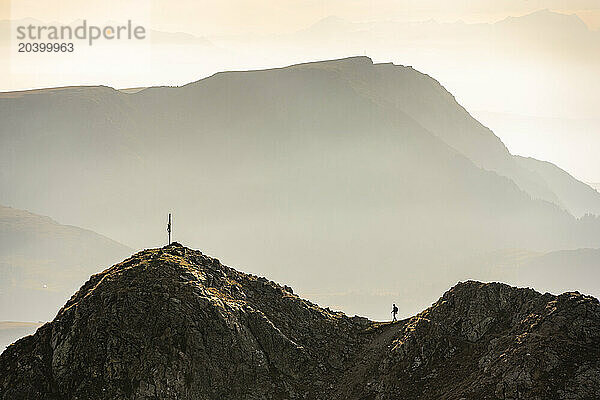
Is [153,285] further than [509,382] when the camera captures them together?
Yes

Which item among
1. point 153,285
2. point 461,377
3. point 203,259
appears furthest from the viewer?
point 203,259

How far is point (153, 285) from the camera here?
89.8 metres

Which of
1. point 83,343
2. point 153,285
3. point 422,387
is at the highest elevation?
point 153,285

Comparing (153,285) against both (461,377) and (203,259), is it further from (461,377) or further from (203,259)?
(461,377)

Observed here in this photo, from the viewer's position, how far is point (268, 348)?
91.2m

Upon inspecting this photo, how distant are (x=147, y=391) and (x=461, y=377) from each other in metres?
31.5

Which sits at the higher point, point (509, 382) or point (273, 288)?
point (273, 288)

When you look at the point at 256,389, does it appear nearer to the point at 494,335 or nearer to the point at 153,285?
the point at 153,285

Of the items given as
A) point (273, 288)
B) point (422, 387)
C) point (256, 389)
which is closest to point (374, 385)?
point (422, 387)

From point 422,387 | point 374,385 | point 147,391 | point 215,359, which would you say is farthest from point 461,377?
point 147,391

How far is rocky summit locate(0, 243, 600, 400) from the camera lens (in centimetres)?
7944

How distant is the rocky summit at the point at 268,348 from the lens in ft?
261

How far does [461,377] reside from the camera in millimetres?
82750

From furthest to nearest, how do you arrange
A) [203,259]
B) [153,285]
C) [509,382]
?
[203,259] < [153,285] < [509,382]
